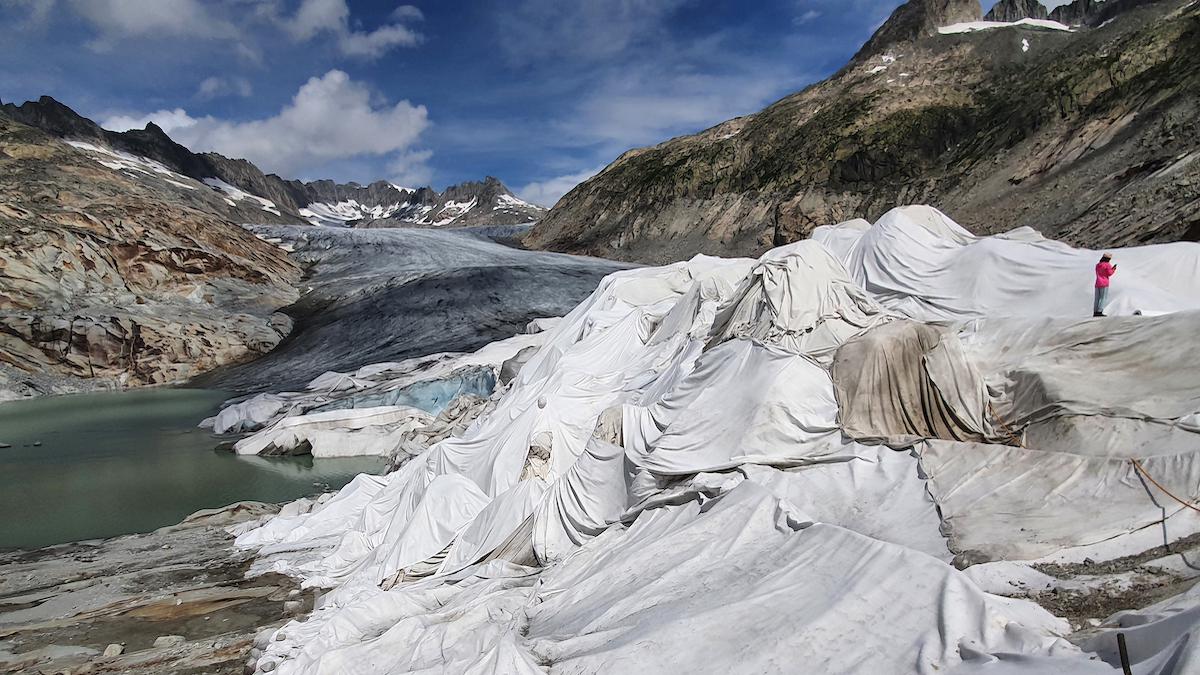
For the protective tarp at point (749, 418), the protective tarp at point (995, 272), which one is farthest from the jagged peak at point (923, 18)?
the protective tarp at point (749, 418)

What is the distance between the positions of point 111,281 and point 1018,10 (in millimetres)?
64836

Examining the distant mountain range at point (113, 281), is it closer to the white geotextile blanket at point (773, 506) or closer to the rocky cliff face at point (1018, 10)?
the white geotextile blanket at point (773, 506)

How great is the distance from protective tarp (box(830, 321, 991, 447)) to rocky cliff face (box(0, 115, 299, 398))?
3453 cm

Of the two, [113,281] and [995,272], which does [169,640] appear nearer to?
[995,272]

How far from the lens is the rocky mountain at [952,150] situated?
23.8m

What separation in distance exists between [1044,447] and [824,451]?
186 cm

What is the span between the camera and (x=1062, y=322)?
704cm

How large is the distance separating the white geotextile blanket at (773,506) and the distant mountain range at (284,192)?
64.5m

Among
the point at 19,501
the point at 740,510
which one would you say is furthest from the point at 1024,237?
the point at 19,501

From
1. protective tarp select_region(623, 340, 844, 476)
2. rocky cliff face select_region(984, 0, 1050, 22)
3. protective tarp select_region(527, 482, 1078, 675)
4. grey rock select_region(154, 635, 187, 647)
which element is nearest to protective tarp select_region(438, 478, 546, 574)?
protective tarp select_region(623, 340, 844, 476)

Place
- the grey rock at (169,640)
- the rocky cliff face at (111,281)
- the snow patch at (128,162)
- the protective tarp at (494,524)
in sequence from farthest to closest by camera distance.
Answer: the snow patch at (128,162)
the rocky cliff face at (111,281)
the protective tarp at (494,524)
the grey rock at (169,640)

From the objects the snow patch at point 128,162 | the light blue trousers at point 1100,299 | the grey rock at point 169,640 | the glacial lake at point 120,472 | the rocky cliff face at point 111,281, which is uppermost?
the snow patch at point 128,162

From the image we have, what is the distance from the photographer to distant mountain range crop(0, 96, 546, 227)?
263ft

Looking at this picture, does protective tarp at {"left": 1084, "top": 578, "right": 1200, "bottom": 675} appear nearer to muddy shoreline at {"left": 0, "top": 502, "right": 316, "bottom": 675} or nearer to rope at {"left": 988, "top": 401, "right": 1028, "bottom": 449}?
rope at {"left": 988, "top": 401, "right": 1028, "bottom": 449}
